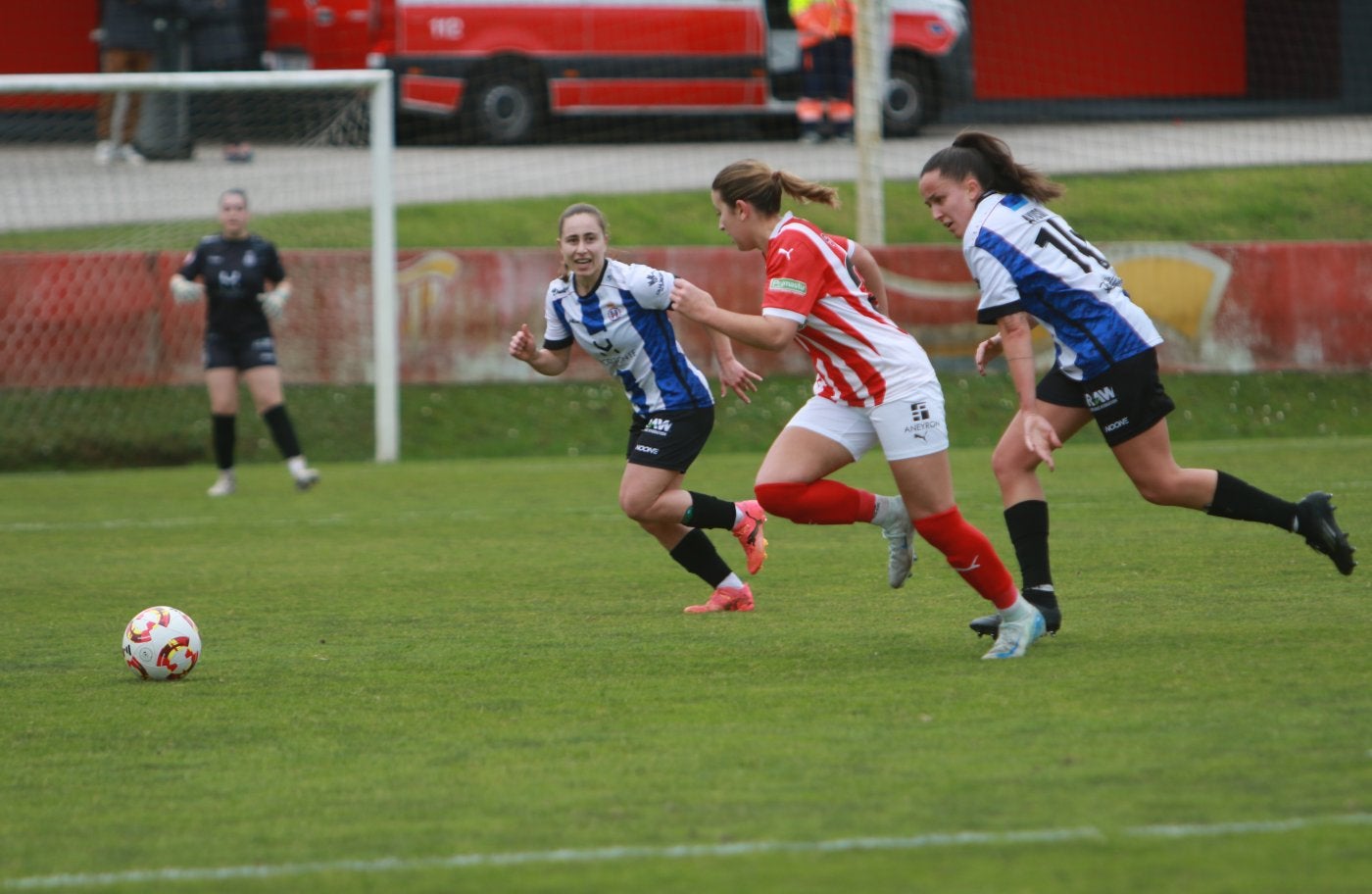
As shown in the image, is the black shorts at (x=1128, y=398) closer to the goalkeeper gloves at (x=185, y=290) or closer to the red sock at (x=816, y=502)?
the red sock at (x=816, y=502)

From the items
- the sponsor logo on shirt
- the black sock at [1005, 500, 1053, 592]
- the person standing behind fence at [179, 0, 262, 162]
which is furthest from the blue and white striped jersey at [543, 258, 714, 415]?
the person standing behind fence at [179, 0, 262, 162]

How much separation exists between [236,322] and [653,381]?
6071mm

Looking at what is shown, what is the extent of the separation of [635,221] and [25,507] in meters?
7.90

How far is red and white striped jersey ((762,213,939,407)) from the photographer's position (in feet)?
19.7

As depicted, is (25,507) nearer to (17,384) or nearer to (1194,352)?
(17,384)

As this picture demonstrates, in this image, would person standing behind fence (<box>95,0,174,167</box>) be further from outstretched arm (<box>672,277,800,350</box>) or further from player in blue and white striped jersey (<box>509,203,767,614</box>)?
outstretched arm (<box>672,277,800,350</box>)

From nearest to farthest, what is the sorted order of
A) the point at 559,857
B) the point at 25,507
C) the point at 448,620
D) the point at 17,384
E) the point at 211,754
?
the point at 559,857
the point at 211,754
the point at 448,620
the point at 25,507
the point at 17,384

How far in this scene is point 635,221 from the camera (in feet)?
59.7

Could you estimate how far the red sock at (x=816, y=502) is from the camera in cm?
662

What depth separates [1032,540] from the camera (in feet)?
20.3

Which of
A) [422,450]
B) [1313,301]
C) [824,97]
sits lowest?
[422,450]

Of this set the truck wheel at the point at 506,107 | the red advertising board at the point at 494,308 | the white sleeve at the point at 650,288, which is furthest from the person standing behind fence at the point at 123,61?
the white sleeve at the point at 650,288

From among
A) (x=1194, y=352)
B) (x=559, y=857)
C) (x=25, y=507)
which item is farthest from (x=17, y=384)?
(x=559, y=857)

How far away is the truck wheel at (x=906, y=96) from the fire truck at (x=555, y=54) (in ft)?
1.15
